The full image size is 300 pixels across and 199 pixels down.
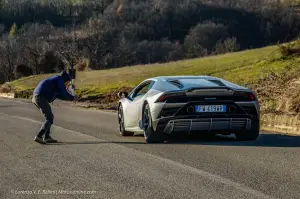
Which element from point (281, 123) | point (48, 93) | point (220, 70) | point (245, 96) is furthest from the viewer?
point (220, 70)

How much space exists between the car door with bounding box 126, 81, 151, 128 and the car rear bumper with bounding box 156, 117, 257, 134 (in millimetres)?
963

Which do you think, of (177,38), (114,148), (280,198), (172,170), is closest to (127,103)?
(114,148)

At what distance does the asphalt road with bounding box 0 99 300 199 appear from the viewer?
5.23 metres

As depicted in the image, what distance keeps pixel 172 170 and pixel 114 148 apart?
2455mm

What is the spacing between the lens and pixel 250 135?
9.45 m

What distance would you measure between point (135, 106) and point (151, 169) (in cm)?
375

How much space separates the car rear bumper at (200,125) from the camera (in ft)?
29.0

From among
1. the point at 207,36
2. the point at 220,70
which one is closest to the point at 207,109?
the point at 220,70

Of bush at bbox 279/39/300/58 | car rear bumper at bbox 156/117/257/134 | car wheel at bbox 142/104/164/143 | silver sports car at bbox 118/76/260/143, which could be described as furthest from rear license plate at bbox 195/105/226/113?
bush at bbox 279/39/300/58

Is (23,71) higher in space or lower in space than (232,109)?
lower

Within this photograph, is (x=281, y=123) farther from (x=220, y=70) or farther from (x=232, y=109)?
(x=220, y=70)

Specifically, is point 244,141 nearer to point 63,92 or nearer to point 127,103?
point 127,103

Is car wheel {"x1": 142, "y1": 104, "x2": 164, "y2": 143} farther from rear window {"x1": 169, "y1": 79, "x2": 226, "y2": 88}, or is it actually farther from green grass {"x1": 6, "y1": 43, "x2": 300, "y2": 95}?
green grass {"x1": 6, "y1": 43, "x2": 300, "y2": 95}

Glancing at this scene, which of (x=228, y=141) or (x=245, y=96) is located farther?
(x=228, y=141)
